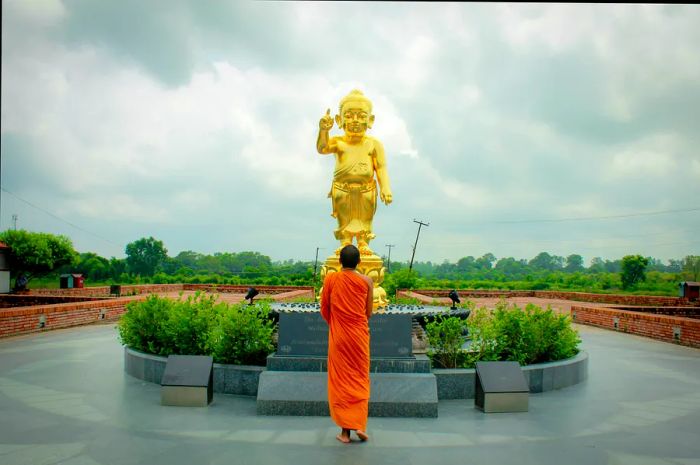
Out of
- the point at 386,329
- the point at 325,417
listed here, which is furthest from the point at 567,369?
the point at 325,417

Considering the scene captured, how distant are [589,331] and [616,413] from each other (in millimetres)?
8264

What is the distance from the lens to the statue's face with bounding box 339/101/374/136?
8.17m

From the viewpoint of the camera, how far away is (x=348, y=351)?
4312 millimetres

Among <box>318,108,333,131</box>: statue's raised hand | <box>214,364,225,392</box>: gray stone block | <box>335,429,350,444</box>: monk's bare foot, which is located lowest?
<box>335,429,350,444</box>: monk's bare foot

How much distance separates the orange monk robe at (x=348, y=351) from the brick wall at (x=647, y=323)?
28.0 ft

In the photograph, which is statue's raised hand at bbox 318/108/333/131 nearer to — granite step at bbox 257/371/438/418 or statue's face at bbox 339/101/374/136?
statue's face at bbox 339/101/374/136

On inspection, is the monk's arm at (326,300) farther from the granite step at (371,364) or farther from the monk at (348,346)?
the granite step at (371,364)

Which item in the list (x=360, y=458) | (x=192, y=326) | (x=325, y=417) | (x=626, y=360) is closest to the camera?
(x=360, y=458)

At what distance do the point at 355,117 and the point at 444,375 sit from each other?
14.0 feet

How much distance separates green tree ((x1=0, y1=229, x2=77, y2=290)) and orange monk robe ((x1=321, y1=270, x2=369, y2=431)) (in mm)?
24256

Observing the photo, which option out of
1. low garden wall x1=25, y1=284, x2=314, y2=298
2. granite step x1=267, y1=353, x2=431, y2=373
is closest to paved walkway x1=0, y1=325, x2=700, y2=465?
granite step x1=267, y1=353, x2=431, y2=373

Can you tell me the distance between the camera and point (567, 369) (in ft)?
20.9

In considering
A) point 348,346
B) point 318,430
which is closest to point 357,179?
point 348,346

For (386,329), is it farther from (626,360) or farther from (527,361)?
(626,360)
